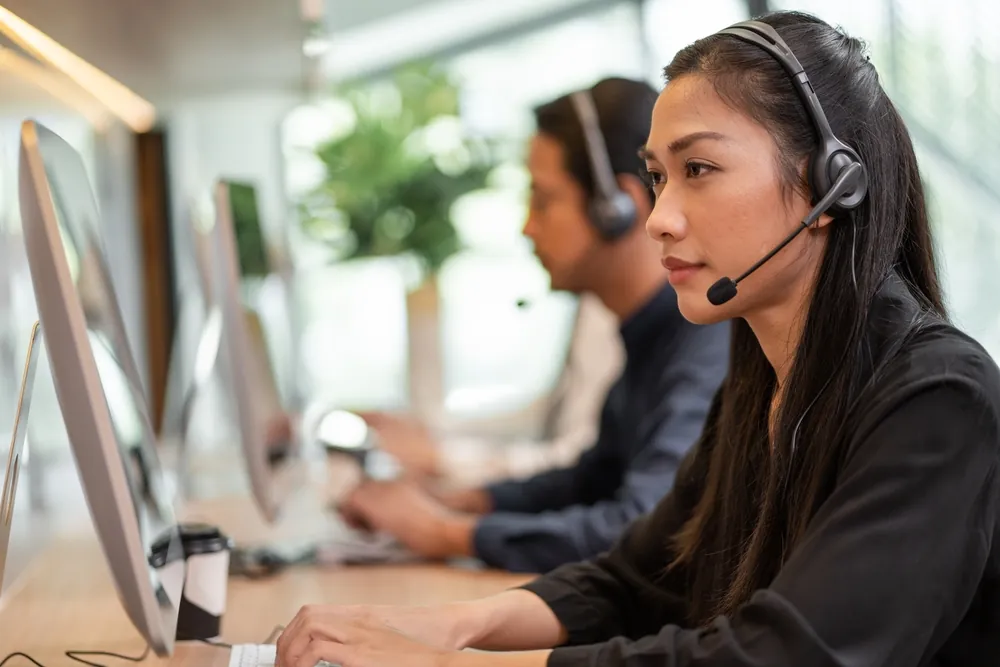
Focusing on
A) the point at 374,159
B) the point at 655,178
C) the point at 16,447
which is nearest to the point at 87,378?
the point at 16,447

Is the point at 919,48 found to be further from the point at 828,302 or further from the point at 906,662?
the point at 906,662

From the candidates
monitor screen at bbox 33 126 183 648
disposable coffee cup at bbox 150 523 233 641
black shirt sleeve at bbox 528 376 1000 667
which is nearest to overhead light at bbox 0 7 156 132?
monitor screen at bbox 33 126 183 648

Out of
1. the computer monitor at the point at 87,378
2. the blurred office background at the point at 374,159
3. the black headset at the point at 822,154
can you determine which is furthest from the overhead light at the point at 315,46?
the black headset at the point at 822,154

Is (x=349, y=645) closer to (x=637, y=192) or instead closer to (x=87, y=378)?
(x=87, y=378)

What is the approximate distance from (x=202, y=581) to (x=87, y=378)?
0.39 meters

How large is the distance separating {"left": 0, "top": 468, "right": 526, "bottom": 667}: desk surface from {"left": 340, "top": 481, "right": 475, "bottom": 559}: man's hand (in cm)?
4

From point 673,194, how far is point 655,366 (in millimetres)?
852

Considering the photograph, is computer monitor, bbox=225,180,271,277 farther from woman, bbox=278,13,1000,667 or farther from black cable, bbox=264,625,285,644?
woman, bbox=278,13,1000,667

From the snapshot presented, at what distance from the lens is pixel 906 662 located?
0.75 m

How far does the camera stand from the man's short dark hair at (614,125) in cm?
184

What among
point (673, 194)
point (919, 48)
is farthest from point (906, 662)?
point (919, 48)

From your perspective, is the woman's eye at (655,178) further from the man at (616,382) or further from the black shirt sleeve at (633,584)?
the man at (616,382)

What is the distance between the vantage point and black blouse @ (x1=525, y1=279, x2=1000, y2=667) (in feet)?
2.39

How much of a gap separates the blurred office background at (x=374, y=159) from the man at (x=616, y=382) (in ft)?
0.54
